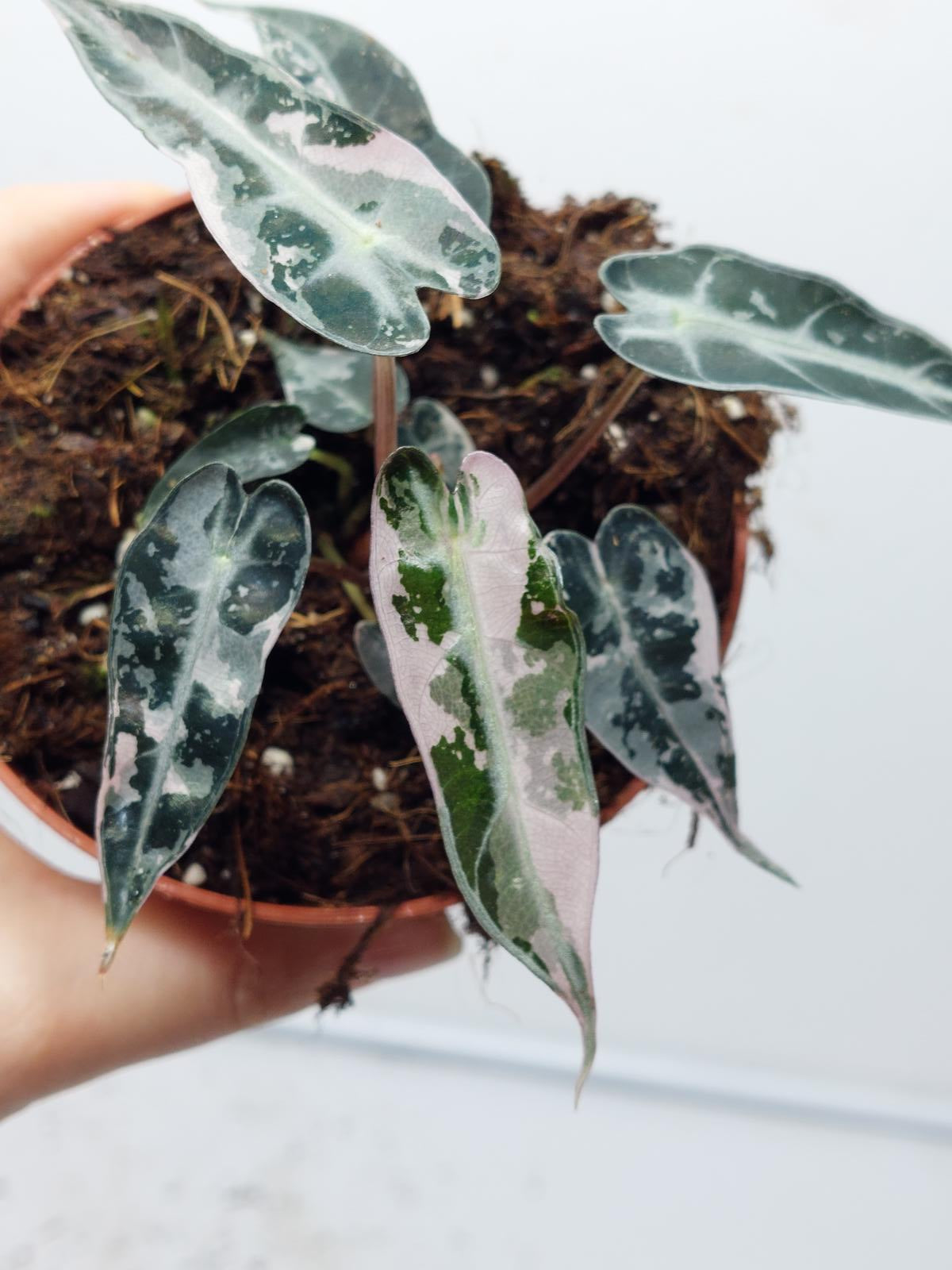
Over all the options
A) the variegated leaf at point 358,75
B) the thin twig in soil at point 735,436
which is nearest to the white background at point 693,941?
the thin twig in soil at point 735,436

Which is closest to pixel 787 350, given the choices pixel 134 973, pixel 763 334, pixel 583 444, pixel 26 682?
pixel 763 334

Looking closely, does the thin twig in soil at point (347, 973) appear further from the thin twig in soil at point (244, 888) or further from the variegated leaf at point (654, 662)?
the variegated leaf at point (654, 662)

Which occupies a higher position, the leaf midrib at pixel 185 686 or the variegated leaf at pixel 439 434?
the variegated leaf at pixel 439 434

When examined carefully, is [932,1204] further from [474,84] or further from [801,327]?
[474,84]

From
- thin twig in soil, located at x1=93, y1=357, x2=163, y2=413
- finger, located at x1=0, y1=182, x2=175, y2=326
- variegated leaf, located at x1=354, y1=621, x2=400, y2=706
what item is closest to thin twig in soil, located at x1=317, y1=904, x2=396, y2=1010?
variegated leaf, located at x1=354, y1=621, x2=400, y2=706

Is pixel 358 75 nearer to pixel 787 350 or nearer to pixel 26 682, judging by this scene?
pixel 787 350

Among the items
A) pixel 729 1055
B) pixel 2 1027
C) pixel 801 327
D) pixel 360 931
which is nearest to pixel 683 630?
pixel 801 327
